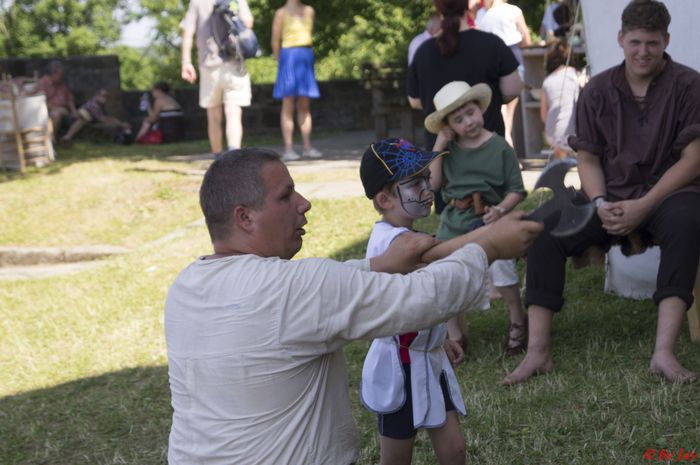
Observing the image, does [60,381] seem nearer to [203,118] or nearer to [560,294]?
[560,294]

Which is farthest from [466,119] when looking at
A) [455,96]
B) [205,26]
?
[205,26]

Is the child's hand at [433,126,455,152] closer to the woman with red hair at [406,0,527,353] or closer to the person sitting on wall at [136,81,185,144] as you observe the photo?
the woman with red hair at [406,0,527,353]

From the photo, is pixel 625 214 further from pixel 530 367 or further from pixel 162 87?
pixel 162 87

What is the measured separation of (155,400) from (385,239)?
239cm

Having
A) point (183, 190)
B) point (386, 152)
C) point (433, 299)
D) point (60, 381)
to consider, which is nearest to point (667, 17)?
point (386, 152)

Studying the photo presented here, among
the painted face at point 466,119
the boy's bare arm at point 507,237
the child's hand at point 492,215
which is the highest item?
the boy's bare arm at point 507,237

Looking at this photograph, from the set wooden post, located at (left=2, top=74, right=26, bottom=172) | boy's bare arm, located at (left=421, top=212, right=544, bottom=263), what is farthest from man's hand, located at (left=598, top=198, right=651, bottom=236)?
wooden post, located at (left=2, top=74, right=26, bottom=172)

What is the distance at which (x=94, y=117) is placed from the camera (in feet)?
Result: 57.5

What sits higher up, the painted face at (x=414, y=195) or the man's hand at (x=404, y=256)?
the man's hand at (x=404, y=256)

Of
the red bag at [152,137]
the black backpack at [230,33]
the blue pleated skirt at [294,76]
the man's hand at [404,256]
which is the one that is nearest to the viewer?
the man's hand at [404,256]

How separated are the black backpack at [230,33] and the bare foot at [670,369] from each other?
6921mm

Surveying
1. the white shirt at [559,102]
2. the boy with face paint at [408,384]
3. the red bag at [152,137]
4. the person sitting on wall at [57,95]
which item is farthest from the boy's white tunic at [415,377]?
the person sitting on wall at [57,95]

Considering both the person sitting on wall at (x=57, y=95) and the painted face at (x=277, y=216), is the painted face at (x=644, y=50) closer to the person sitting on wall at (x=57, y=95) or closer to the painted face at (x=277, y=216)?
the painted face at (x=277, y=216)

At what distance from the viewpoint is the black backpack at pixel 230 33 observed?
10789mm
